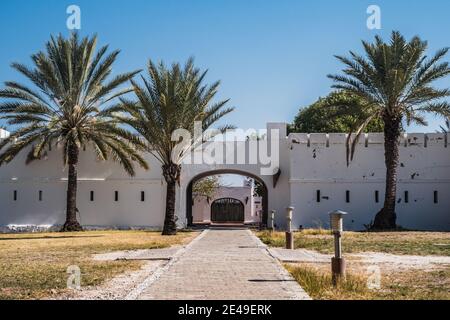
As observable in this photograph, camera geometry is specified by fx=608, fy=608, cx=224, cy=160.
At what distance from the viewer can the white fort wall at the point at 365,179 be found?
1166 inches

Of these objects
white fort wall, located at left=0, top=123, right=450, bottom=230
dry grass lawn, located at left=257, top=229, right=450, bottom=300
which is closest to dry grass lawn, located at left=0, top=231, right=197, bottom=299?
dry grass lawn, located at left=257, top=229, right=450, bottom=300

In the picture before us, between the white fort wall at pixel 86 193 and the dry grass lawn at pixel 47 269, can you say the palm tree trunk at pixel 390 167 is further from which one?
the dry grass lawn at pixel 47 269

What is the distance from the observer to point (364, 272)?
11117 mm

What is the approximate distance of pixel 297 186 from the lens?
30.0m

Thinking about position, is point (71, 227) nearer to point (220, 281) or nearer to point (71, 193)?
point (71, 193)

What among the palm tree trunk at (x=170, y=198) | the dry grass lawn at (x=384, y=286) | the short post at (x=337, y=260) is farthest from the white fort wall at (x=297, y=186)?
the short post at (x=337, y=260)

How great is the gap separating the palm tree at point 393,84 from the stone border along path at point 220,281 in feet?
48.4

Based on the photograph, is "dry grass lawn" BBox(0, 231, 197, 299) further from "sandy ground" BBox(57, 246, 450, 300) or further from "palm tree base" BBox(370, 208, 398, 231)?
"palm tree base" BBox(370, 208, 398, 231)

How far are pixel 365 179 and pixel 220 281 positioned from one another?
2172 cm

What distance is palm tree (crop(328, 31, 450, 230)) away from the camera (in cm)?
2572

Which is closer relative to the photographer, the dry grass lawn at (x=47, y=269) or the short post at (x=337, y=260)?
the dry grass lawn at (x=47, y=269)

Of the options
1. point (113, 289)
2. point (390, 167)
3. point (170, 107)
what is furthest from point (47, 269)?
point (390, 167)

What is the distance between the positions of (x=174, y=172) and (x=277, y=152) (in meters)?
7.40
